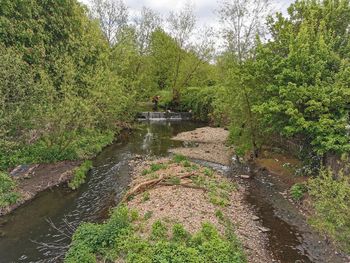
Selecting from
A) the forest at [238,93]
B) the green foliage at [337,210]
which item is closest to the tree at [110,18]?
the forest at [238,93]

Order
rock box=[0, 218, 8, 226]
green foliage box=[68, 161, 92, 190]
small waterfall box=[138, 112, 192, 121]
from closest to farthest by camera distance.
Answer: rock box=[0, 218, 8, 226] < green foliage box=[68, 161, 92, 190] < small waterfall box=[138, 112, 192, 121]

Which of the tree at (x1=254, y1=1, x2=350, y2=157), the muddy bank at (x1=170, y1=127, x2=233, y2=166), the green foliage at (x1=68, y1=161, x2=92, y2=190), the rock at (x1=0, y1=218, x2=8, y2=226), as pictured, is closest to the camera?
the rock at (x1=0, y1=218, x2=8, y2=226)

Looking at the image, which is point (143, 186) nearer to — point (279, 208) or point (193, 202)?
point (193, 202)

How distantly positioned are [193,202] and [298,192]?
539cm

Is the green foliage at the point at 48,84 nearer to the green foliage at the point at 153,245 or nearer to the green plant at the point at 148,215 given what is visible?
the green foliage at the point at 153,245

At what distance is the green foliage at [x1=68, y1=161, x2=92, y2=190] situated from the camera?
16109 mm

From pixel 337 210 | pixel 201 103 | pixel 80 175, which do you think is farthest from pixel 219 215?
pixel 201 103

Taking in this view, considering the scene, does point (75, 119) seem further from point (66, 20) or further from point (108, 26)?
point (108, 26)

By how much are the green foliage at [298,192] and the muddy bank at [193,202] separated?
2.48 meters

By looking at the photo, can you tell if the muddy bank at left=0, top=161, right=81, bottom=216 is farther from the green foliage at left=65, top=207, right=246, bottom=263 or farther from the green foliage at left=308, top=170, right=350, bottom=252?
the green foliage at left=308, top=170, right=350, bottom=252

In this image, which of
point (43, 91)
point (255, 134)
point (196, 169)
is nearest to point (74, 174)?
point (43, 91)

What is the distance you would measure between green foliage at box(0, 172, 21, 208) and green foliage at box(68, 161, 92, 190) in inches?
109

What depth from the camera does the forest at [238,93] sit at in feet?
42.2

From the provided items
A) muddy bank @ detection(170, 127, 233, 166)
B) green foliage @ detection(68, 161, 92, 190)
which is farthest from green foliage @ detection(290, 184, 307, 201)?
green foliage @ detection(68, 161, 92, 190)
